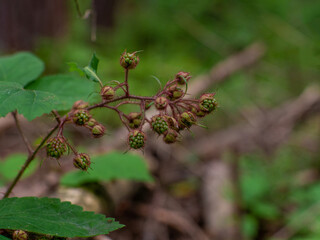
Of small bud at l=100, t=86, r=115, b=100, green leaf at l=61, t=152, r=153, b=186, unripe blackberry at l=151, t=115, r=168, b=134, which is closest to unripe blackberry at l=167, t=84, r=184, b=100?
unripe blackberry at l=151, t=115, r=168, b=134

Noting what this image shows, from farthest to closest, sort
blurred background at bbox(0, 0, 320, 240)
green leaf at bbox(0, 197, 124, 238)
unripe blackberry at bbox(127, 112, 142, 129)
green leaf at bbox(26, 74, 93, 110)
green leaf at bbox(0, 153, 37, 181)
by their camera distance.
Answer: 1. blurred background at bbox(0, 0, 320, 240)
2. green leaf at bbox(0, 153, 37, 181)
3. green leaf at bbox(26, 74, 93, 110)
4. unripe blackberry at bbox(127, 112, 142, 129)
5. green leaf at bbox(0, 197, 124, 238)

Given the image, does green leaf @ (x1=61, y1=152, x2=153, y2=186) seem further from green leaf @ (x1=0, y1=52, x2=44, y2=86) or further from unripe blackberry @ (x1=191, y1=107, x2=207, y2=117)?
unripe blackberry @ (x1=191, y1=107, x2=207, y2=117)

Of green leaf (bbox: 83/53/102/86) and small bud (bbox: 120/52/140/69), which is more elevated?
small bud (bbox: 120/52/140/69)

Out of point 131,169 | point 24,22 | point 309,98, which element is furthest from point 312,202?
point 24,22

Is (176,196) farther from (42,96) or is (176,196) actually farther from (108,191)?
(42,96)

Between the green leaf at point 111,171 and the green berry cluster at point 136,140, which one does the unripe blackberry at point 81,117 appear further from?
the green leaf at point 111,171

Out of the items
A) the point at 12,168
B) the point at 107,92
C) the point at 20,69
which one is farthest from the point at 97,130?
the point at 12,168

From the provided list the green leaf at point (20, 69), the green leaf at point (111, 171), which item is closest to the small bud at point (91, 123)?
the green leaf at point (20, 69)
